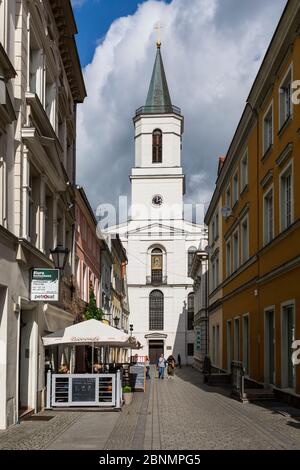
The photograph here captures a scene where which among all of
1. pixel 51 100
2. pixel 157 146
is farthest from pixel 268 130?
pixel 157 146

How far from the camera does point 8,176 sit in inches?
578

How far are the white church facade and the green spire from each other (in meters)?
0.12

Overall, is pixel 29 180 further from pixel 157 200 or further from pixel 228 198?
pixel 157 200

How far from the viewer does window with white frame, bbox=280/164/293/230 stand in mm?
20062

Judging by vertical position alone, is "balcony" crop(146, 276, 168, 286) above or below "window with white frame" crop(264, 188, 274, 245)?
above

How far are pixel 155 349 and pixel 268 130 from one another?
56.8 metres

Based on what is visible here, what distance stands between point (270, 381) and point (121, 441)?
443 inches

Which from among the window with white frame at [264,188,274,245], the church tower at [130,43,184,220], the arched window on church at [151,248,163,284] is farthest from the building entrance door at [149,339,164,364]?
the window with white frame at [264,188,274,245]

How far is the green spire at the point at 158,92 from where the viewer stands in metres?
83.4

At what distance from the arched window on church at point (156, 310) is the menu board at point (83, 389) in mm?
60190

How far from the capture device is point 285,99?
20.6 metres

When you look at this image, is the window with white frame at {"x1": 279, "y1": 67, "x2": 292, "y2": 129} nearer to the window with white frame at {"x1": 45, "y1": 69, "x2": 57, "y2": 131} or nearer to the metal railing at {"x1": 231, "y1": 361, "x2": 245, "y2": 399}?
the window with white frame at {"x1": 45, "y1": 69, "x2": 57, "y2": 131}

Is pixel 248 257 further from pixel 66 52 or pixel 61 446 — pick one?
pixel 61 446

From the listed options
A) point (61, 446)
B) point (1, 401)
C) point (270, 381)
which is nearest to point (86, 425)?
point (1, 401)
